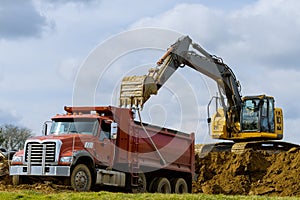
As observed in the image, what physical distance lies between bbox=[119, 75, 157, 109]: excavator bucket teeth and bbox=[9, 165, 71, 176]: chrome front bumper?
6049mm

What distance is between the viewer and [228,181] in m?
31.4

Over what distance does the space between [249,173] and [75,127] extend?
13441mm

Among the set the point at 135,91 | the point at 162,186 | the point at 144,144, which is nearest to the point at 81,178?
the point at 144,144

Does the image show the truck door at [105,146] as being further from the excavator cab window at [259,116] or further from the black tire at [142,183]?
the excavator cab window at [259,116]

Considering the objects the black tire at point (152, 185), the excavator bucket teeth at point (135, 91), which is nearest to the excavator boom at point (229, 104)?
the excavator bucket teeth at point (135, 91)

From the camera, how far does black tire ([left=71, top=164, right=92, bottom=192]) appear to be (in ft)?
64.3

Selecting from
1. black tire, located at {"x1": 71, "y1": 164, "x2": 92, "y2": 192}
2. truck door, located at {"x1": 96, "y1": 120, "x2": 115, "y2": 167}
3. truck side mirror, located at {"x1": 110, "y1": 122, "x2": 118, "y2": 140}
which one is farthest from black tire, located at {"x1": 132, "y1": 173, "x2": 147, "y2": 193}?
black tire, located at {"x1": 71, "y1": 164, "x2": 92, "y2": 192}

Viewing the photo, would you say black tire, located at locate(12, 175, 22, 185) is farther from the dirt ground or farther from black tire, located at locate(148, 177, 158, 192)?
the dirt ground

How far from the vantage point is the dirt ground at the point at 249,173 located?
29.8 metres

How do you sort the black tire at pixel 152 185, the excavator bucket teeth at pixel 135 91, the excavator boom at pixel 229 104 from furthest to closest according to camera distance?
the excavator boom at pixel 229 104, the excavator bucket teeth at pixel 135 91, the black tire at pixel 152 185

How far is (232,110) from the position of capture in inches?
1366

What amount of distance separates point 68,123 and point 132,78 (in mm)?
5574

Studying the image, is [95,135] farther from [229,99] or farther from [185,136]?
[229,99]

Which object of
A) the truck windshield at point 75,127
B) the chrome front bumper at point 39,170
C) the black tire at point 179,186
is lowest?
the black tire at point 179,186
